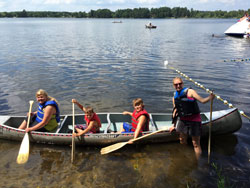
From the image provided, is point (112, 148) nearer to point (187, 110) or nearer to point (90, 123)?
point (90, 123)

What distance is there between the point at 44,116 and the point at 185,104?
11.8 ft

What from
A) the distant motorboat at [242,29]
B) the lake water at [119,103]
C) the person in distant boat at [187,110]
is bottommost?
the lake water at [119,103]

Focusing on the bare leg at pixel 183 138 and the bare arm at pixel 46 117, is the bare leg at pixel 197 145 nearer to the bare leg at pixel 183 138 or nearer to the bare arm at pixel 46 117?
the bare leg at pixel 183 138

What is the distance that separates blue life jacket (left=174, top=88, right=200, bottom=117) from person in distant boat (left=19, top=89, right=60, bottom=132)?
10.6 feet

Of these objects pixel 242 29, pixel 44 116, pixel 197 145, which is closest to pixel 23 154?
pixel 44 116

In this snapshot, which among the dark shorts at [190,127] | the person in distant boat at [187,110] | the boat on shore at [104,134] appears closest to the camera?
the person in distant boat at [187,110]

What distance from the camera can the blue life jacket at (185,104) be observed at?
202 inches

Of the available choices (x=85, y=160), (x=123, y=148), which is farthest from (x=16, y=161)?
(x=123, y=148)

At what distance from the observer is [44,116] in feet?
19.9

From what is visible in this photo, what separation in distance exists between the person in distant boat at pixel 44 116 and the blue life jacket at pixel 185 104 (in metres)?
3.22

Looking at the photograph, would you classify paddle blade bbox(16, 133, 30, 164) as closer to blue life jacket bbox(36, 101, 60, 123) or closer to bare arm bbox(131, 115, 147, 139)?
blue life jacket bbox(36, 101, 60, 123)

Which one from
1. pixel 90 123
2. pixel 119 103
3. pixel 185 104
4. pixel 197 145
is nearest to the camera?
pixel 185 104

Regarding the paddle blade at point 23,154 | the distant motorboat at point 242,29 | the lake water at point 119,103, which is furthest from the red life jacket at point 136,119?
the distant motorboat at point 242,29

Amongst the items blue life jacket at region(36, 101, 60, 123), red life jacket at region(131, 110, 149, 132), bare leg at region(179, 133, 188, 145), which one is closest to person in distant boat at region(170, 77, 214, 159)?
bare leg at region(179, 133, 188, 145)
